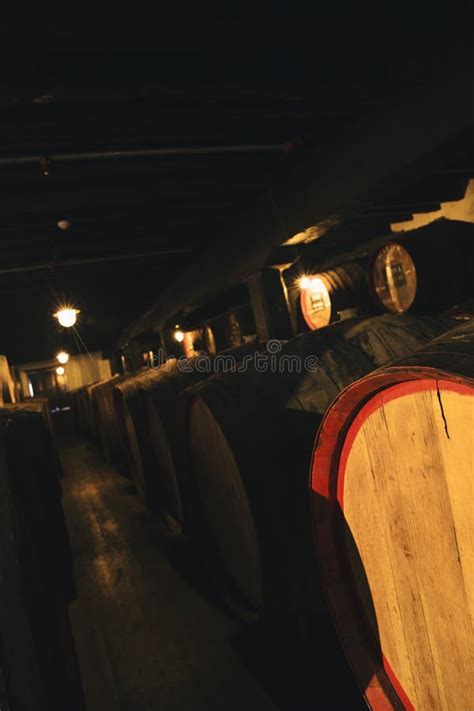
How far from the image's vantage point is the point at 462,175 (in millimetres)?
5410

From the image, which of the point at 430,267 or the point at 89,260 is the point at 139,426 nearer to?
the point at 89,260

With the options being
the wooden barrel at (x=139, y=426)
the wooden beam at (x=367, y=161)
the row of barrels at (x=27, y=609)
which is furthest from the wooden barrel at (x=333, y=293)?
the row of barrels at (x=27, y=609)

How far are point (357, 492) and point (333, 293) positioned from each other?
14.5 ft

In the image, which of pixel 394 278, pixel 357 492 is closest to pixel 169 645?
pixel 357 492

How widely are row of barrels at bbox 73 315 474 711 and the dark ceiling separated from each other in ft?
4.72

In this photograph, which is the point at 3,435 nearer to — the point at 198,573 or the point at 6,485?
the point at 6,485

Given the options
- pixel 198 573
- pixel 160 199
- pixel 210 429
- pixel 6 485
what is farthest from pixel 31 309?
pixel 6 485

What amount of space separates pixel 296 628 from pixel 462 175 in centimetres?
506

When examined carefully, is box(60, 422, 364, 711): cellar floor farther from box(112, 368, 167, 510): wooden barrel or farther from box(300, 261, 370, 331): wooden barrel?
box(300, 261, 370, 331): wooden barrel

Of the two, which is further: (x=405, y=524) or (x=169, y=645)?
(x=169, y=645)

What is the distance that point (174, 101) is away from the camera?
2.65 metres

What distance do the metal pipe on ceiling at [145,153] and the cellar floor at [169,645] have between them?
313 centimetres

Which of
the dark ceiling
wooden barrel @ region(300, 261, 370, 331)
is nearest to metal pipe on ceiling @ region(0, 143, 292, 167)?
the dark ceiling

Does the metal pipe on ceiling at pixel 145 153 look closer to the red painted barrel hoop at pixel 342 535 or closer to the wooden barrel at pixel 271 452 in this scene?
the wooden barrel at pixel 271 452
